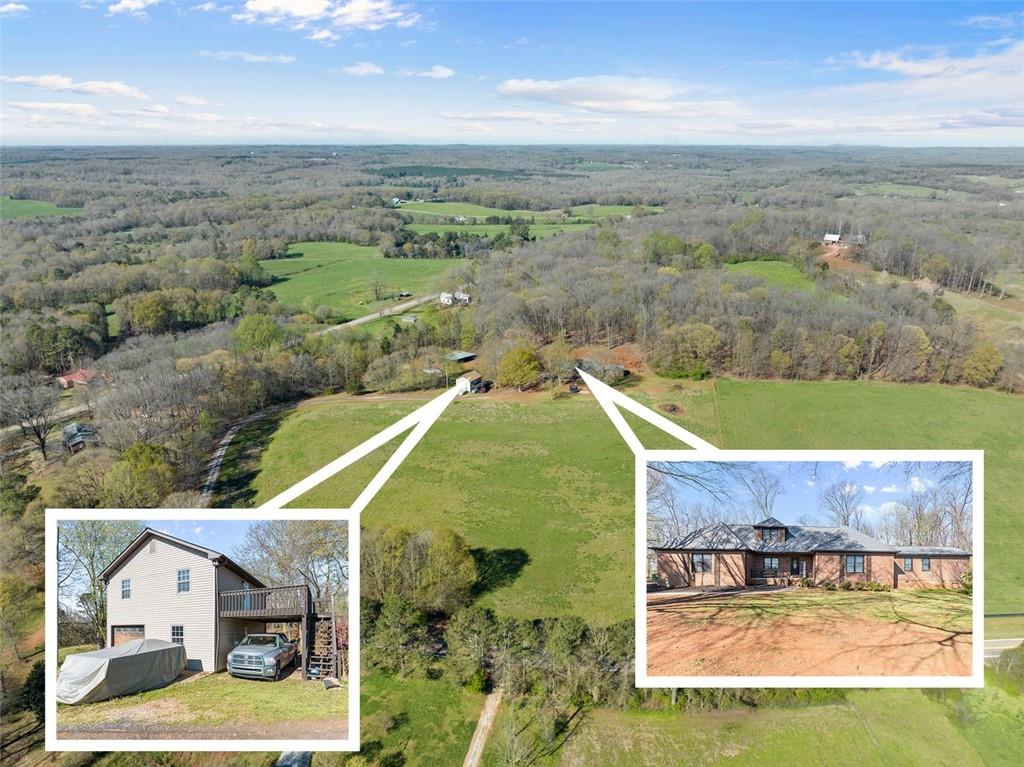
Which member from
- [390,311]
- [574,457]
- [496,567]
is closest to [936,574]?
[496,567]

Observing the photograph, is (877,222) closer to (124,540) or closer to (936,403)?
(936,403)

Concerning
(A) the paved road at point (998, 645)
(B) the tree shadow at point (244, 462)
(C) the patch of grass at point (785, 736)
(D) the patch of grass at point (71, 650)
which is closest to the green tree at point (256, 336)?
(B) the tree shadow at point (244, 462)

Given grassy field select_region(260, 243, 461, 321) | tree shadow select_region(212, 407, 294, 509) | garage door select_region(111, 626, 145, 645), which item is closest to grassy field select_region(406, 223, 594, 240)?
grassy field select_region(260, 243, 461, 321)

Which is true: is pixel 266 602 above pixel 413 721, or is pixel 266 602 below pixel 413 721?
above

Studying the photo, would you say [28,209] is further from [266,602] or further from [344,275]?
[266,602]

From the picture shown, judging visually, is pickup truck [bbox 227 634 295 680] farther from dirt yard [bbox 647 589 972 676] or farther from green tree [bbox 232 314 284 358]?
green tree [bbox 232 314 284 358]
